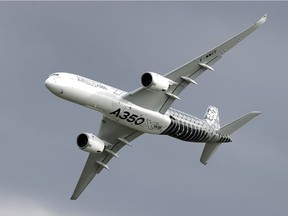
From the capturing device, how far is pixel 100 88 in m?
91.5

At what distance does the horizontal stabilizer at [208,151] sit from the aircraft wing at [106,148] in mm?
8573

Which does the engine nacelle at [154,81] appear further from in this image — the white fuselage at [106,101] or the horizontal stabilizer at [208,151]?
the horizontal stabilizer at [208,151]

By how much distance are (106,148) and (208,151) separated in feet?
37.4

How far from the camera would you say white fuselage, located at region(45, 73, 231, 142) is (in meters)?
89.4

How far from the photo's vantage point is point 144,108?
9388cm

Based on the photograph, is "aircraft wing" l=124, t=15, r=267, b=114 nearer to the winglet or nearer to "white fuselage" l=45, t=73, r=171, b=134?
"white fuselage" l=45, t=73, r=171, b=134

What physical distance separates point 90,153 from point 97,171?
7.21ft

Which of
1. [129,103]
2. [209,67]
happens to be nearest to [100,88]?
[129,103]

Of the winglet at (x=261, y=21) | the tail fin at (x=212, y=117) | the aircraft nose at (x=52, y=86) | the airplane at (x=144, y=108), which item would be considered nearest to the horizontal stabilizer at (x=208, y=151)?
the airplane at (x=144, y=108)

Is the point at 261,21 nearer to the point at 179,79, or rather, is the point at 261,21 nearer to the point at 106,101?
the point at 179,79

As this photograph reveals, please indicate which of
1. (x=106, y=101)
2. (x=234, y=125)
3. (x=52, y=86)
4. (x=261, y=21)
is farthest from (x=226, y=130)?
(x=52, y=86)

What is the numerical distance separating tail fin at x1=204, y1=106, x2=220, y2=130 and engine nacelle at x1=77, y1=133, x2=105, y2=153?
1285cm

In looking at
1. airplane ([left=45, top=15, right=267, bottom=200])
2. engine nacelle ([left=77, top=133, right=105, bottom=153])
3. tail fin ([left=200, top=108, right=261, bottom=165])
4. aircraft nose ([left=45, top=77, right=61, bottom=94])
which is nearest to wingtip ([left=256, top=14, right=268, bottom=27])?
airplane ([left=45, top=15, right=267, bottom=200])

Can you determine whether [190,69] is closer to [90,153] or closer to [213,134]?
[213,134]
